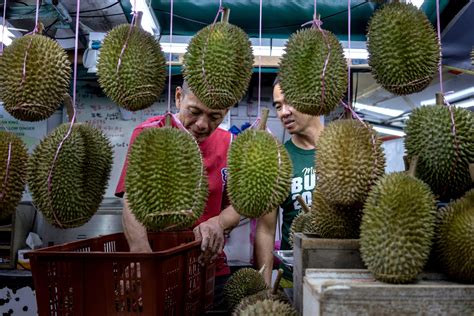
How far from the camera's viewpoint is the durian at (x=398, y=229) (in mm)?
1187

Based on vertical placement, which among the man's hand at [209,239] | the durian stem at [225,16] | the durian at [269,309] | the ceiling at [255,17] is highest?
the ceiling at [255,17]

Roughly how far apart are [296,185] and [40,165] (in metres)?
1.79

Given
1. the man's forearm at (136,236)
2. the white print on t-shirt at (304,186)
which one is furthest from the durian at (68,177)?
the white print on t-shirt at (304,186)

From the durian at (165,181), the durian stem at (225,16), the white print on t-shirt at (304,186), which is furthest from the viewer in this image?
the white print on t-shirt at (304,186)

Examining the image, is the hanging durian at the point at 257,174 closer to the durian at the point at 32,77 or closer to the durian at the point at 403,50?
the durian at the point at 403,50

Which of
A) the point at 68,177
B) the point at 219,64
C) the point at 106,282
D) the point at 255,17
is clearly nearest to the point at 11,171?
the point at 68,177

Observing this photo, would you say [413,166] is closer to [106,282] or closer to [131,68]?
[131,68]

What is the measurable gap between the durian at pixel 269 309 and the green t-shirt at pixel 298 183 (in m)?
1.41

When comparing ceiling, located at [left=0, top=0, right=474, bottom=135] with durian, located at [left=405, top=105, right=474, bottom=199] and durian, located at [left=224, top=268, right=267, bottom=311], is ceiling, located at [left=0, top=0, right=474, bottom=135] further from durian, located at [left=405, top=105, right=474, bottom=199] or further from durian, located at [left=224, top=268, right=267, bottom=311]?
durian, located at [left=224, top=268, right=267, bottom=311]

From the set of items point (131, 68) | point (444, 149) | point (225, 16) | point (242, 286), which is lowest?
point (242, 286)

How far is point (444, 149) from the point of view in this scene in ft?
4.65

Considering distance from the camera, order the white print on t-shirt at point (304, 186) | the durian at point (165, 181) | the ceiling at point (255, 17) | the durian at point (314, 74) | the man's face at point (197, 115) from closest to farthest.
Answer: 1. the durian at point (165, 181)
2. the durian at point (314, 74)
3. the man's face at point (197, 115)
4. the white print on t-shirt at point (304, 186)
5. the ceiling at point (255, 17)

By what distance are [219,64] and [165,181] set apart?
42 centimetres

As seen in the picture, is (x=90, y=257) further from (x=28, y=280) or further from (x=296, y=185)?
(x=28, y=280)
